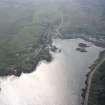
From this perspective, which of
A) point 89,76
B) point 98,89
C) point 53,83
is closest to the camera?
point 98,89

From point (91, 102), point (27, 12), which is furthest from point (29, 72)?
point (27, 12)

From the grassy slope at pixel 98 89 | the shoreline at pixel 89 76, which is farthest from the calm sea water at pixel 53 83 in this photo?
the grassy slope at pixel 98 89

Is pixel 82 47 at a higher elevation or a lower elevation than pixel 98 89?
higher

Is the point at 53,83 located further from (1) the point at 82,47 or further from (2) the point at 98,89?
(1) the point at 82,47

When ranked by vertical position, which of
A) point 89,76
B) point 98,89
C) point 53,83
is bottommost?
point 53,83

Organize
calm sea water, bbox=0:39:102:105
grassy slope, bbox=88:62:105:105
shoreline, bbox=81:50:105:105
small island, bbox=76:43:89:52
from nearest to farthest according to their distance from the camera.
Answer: grassy slope, bbox=88:62:105:105 → calm sea water, bbox=0:39:102:105 → shoreline, bbox=81:50:105:105 → small island, bbox=76:43:89:52

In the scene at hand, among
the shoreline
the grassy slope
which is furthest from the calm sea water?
the grassy slope

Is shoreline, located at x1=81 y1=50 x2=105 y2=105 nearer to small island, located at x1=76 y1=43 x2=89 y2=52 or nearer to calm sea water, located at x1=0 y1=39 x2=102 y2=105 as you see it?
calm sea water, located at x1=0 y1=39 x2=102 y2=105

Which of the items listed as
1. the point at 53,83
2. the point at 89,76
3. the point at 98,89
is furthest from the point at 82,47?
the point at 98,89
